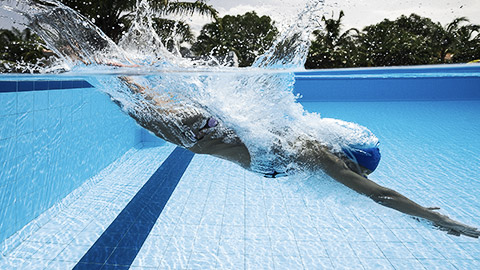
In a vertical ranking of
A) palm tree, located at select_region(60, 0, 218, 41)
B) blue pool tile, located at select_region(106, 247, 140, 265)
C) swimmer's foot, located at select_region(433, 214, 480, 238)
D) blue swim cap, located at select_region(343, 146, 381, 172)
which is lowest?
blue pool tile, located at select_region(106, 247, 140, 265)

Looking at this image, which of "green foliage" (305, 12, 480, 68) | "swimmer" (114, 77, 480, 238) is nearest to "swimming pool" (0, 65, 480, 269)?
"swimmer" (114, 77, 480, 238)

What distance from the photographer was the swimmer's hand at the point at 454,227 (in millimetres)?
2445

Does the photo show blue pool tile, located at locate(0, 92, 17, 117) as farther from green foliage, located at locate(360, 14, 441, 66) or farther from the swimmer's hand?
green foliage, located at locate(360, 14, 441, 66)

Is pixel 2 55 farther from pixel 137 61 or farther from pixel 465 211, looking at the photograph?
pixel 465 211

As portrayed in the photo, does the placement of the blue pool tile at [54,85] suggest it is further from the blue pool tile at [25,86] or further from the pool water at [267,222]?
the pool water at [267,222]

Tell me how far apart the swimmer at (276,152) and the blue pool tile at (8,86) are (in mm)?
1343

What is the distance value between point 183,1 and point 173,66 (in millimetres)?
9969

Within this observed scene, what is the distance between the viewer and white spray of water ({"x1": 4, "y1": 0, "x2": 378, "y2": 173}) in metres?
3.09

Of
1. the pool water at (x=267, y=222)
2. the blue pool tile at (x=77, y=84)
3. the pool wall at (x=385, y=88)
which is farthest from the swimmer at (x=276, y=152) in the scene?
the pool wall at (x=385, y=88)

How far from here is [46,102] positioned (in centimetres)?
445

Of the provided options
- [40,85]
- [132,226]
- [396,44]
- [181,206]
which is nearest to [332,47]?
[396,44]

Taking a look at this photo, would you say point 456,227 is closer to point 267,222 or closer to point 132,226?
point 267,222

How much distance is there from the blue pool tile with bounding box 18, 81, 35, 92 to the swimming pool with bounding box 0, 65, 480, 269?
15 mm

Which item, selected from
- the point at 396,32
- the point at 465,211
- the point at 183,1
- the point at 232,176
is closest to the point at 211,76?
the point at 232,176
